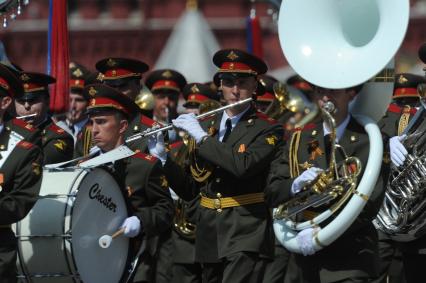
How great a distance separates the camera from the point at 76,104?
1470cm

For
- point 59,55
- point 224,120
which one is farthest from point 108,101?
point 59,55

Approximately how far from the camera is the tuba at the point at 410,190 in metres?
9.77

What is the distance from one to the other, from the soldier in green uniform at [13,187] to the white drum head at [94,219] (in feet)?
1.16

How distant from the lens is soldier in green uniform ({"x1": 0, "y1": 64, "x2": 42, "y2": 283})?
9453mm

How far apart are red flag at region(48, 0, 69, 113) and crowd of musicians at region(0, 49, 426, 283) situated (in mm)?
1473

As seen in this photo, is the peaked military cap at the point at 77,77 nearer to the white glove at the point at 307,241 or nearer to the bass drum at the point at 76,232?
the bass drum at the point at 76,232

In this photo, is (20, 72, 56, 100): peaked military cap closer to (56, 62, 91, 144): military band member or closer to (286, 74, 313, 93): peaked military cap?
(56, 62, 91, 144): military band member

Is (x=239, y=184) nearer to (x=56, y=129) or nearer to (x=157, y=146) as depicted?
(x=157, y=146)

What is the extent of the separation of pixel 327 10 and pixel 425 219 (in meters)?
1.92

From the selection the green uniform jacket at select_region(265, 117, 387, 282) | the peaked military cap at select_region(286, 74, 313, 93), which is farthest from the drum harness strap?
the peaked military cap at select_region(286, 74, 313, 93)

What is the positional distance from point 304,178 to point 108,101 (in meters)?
1.90

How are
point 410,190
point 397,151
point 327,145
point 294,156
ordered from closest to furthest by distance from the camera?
point 327,145 → point 294,156 → point 397,151 → point 410,190

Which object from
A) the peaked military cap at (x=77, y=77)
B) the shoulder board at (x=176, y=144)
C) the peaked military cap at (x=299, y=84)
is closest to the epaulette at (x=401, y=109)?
the shoulder board at (x=176, y=144)

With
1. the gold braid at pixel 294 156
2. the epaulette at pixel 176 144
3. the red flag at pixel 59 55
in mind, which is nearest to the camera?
the gold braid at pixel 294 156
